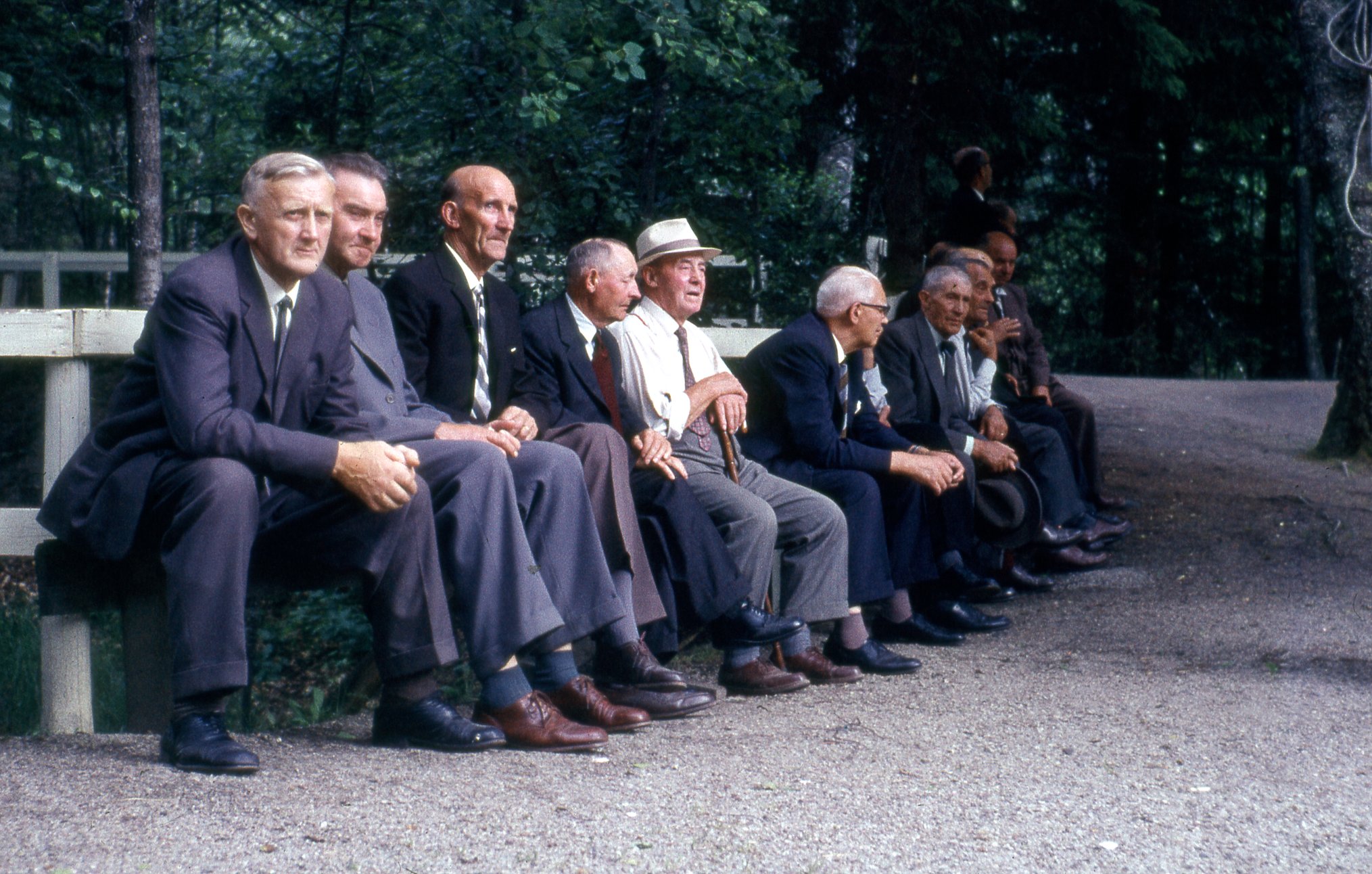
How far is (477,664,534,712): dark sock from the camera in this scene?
4250 millimetres

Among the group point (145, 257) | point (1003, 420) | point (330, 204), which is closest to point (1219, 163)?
point (1003, 420)

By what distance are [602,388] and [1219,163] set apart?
55.8ft

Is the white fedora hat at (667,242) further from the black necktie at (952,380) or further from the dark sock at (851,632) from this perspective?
the black necktie at (952,380)

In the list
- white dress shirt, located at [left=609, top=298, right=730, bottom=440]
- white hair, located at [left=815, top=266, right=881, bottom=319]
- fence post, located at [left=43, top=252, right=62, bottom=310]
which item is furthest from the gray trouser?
fence post, located at [left=43, top=252, right=62, bottom=310]

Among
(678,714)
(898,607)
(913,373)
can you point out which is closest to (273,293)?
(678,714)

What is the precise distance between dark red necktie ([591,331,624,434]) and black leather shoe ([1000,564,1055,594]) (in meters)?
2.74

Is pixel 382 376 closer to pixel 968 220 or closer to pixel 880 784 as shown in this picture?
pixel 880 784

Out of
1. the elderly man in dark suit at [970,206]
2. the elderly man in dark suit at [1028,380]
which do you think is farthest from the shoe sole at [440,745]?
the elderly man in dark suit at [970,206]

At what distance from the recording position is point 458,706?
512cm

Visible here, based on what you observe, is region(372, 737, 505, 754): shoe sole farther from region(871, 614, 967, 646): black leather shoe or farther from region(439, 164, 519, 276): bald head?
region(871, 614, 967, 646): black leather shoe

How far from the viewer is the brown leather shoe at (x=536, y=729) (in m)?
4.24

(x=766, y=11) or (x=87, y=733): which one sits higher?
(x=766, y=11)

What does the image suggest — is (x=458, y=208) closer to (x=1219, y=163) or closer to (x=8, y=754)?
(x=8, y=754)

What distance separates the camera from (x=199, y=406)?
12.9 feet
